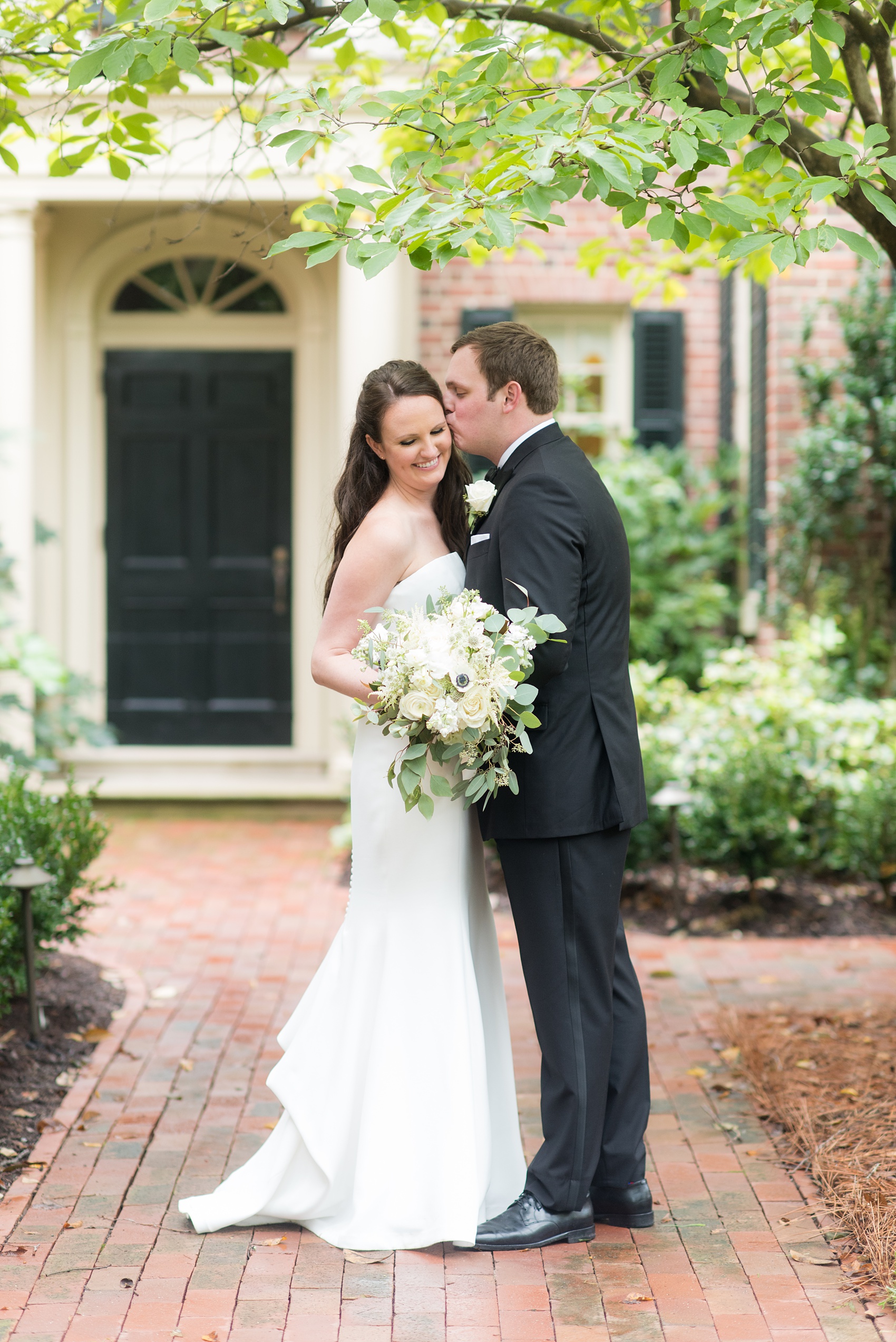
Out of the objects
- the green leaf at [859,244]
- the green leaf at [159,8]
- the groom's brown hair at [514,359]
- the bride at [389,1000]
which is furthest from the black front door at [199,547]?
the green leaf at [859,244]

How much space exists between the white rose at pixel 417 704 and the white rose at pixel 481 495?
60 centimetres

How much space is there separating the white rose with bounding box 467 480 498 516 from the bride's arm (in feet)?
0.66

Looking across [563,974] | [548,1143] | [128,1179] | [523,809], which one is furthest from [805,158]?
[128,1179]

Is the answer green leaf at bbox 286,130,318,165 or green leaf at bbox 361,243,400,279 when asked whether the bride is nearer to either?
green leaf at bbox 361,243,400,279

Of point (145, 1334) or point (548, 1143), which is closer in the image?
point (145, 1334)

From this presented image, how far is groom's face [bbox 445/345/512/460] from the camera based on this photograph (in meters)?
3.22

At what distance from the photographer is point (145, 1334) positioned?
283 centimetres

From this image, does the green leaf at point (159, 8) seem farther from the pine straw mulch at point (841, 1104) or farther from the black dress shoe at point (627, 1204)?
the pine straw mulch at point (841, 1104)

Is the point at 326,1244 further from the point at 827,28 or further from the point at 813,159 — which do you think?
the point at 813,159

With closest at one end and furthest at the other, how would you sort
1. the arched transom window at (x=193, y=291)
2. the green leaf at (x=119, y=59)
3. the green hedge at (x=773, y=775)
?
the green leaf at (x=119, y=59), the green hedge at (x=773, y=775), the arched transom window at (x=193, y=291)

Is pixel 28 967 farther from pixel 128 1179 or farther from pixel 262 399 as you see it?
pixel 262 399

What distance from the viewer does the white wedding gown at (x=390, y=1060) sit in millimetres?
3211

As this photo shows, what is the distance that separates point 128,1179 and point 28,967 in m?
1.08

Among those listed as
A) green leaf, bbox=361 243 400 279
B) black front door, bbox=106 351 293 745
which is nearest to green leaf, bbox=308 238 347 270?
green leaf, bbox=361 243 400 279
